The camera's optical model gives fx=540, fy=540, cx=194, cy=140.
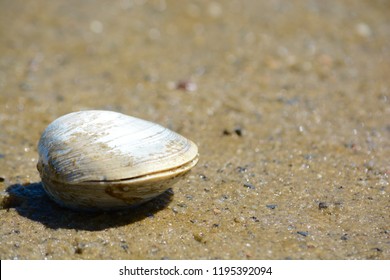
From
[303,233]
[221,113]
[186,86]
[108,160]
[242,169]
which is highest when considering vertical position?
[108,160]

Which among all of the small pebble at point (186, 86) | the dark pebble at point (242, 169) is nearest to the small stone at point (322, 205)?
the dark pebble at point (242, 169)

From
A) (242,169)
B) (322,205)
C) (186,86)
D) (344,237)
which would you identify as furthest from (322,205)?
(186,86)

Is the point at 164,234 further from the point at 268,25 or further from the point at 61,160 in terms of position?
the point at 268,25

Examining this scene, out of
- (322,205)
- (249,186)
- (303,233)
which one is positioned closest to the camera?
(303,233)

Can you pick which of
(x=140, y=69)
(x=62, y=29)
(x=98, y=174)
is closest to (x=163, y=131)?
(x=98, y=174)

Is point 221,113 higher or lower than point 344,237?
lower

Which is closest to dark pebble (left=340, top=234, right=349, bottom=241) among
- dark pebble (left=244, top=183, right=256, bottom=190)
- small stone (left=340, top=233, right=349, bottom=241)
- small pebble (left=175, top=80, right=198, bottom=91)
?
small stone (left=340, top=233, right=349, bottom=241)

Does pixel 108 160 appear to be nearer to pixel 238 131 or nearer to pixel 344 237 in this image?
pixel 344 237

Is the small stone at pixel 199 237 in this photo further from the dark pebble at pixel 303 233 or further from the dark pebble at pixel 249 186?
the dark pebble at pixel 249 186
